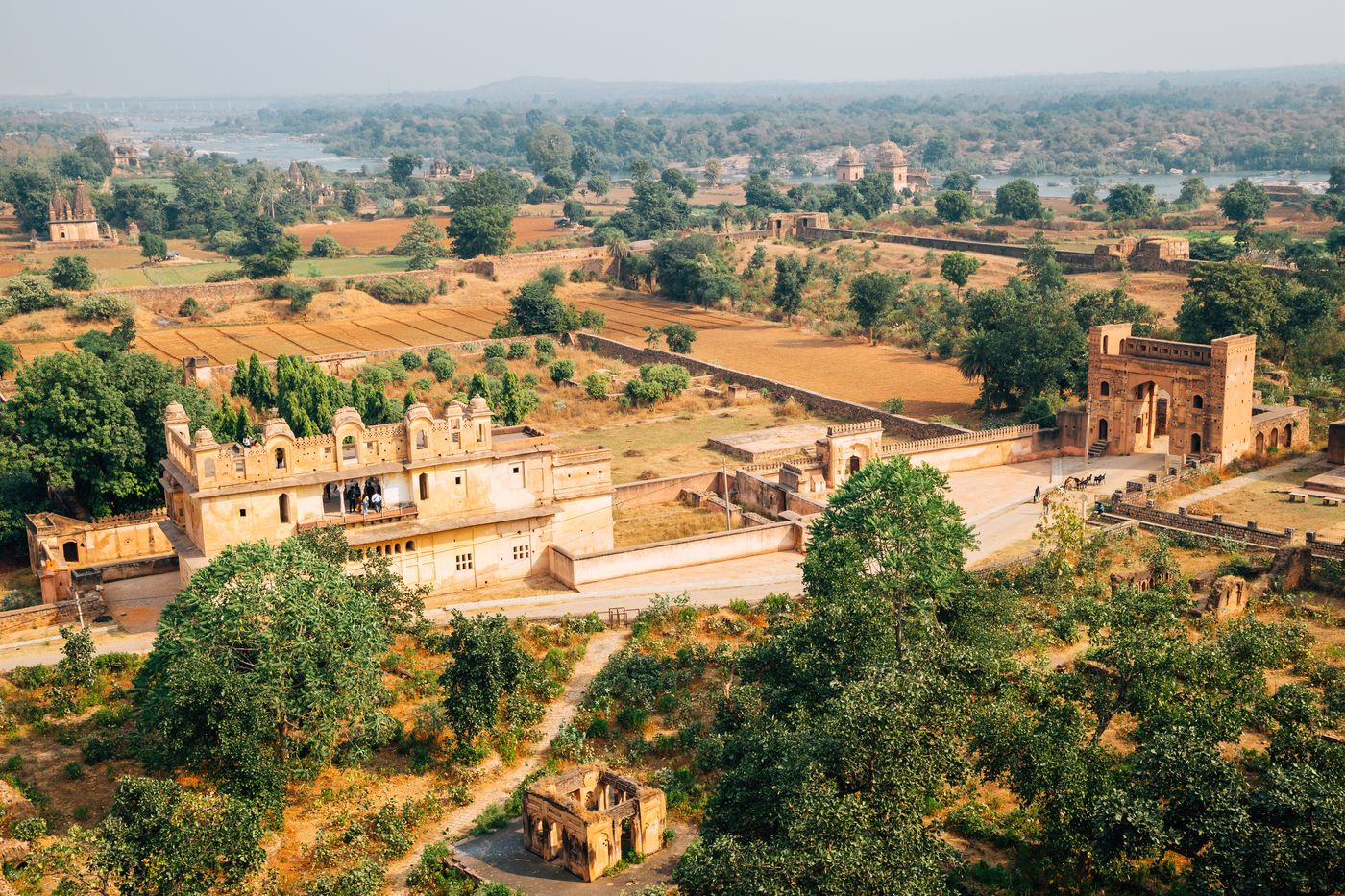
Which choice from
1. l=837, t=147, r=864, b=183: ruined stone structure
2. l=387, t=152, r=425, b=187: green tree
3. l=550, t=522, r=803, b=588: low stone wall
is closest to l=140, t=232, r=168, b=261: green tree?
l=387, t=152, r=425, b=187: green tree

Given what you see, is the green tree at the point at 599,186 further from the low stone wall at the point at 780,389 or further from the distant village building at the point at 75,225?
the low stone wall at the point at 780,389

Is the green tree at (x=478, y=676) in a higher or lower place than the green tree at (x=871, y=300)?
lower

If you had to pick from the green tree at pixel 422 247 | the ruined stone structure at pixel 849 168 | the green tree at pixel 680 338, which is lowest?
the green tree at pixel 680 338

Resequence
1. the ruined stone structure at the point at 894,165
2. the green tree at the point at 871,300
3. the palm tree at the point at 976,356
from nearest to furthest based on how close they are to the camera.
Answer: the palm tree at the point at 976,356
the green tree at the point at 871,300
the ruined stone structure at the point at 894,165

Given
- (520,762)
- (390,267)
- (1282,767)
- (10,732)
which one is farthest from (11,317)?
(1282,767)

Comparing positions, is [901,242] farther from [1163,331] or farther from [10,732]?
[10,732]

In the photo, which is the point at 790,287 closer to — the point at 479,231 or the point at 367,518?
the point at 479,231

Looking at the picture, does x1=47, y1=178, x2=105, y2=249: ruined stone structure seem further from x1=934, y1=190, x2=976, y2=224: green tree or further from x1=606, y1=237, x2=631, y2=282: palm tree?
x1=934, y1=190, x2=976, y2=224: green tree

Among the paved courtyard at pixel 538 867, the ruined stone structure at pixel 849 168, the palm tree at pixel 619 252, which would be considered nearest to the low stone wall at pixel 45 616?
the paved courtyard at pixel 538 867
